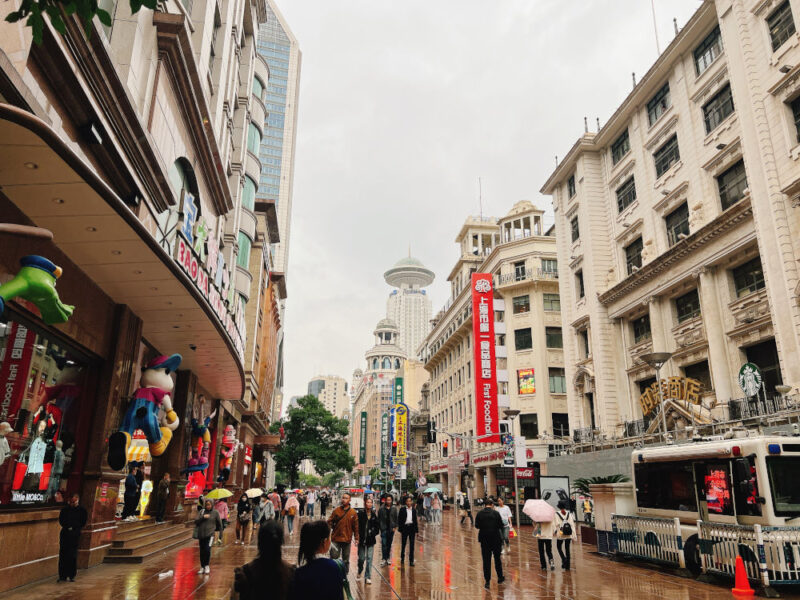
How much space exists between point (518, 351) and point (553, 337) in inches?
128

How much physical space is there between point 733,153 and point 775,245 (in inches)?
224

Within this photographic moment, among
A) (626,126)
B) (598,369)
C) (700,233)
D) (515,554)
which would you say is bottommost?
(515,554)

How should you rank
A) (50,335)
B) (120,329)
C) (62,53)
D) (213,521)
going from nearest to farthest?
(62,53), (50,335), (213,521), (120,329)

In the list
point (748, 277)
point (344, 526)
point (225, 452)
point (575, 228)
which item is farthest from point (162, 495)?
point (575, 228)

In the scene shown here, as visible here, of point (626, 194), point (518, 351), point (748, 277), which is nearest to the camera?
point (748, 277)

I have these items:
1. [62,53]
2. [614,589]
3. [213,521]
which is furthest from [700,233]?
[62,53]

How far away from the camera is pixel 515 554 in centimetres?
1803

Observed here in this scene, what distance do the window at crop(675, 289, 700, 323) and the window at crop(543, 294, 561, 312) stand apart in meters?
22.0

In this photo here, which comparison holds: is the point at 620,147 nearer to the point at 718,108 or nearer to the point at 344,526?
the point at 718,108

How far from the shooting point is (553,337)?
48.4 m

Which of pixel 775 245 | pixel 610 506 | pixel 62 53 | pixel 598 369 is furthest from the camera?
pixel 598 369

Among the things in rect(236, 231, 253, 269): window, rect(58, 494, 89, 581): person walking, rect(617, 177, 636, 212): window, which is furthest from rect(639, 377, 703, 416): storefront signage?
rect(236, 231, 253, 269): window

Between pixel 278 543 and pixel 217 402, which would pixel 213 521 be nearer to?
pixel 278 543

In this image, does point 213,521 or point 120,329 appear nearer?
point 213,521
